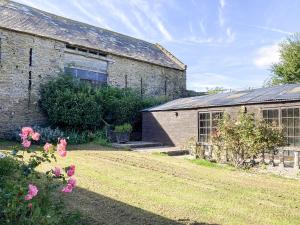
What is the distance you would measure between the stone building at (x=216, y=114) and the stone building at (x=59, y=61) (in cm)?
445

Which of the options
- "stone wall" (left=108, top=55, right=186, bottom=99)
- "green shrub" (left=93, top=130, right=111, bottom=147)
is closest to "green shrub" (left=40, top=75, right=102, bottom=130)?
"green shrub" (left=93, top=130, right=111, bottom=147)

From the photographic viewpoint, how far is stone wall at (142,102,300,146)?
15859 mm

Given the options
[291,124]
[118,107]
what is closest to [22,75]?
[118,107]

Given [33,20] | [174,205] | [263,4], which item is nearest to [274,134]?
[174,205]

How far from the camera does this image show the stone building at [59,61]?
16.5m

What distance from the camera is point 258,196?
6.62m

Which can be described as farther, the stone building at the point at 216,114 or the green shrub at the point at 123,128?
the green shrub at the point at 123,128

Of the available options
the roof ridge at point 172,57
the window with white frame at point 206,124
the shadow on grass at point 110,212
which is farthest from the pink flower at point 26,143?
the roof ridge at point 172,57

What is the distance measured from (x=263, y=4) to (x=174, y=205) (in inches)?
494

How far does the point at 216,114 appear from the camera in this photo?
15000 mm

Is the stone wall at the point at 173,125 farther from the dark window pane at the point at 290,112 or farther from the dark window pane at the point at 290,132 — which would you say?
the dark window pane at the point at 290,132

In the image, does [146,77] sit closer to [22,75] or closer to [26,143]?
[22,75]

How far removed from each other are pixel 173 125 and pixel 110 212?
12.0 metres

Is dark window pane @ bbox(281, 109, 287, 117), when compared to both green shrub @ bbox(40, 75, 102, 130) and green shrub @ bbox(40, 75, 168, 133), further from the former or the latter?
green shrub @ bbox(40, 75, 102, 130)
